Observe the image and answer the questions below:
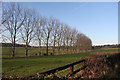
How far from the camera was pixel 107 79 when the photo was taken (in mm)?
2189

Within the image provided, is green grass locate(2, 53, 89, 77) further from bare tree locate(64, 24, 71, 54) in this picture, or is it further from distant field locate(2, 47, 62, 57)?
bare tree locate(64, 24, 71, 54)

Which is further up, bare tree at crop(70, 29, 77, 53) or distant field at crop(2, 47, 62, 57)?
bare tree at crop(70, 29, 77, 53)

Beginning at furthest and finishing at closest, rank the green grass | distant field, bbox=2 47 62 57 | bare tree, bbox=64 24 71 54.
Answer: bare tree, bbox=64 24 71 54 < distant field, bbox=2 47 62 57 < the green grass

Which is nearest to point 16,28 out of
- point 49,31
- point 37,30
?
point 37,30

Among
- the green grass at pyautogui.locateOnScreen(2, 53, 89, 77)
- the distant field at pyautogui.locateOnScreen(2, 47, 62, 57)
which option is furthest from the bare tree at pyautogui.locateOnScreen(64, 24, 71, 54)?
the green grass at pyautogui.locateOnScreen(2, 53, 89, 77)

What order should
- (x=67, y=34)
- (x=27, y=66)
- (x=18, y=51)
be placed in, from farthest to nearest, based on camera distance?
(x=67, y=34), (x=18, y=51), (x=27, y=66)

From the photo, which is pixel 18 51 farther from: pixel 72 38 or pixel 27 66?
pixel 72 38

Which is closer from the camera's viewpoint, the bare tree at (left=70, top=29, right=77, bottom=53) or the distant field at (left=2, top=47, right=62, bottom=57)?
the distant field at (left=2, top=47, right=62, bottom=57)

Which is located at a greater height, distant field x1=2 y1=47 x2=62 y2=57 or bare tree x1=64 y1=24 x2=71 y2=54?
bare tree x1=64 y1=24 x2=71 y2=54

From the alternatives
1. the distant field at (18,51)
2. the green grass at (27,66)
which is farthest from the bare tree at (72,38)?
the green grass at (27,66)

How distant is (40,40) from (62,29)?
1069 cm

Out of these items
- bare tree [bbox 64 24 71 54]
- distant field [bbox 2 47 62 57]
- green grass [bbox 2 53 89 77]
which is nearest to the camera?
green grass [bbox 2 53 89 77]

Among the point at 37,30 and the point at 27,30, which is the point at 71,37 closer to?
the point at 37,30

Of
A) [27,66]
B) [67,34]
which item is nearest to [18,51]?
[27,66]
